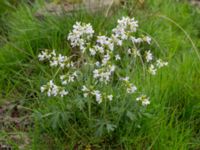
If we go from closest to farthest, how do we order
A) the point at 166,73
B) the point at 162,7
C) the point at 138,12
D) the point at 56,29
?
the point at 166,73, the point at 56,29, the point at 138,12, the point at 162,7

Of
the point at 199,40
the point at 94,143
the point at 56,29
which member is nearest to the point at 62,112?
the point at 94,143

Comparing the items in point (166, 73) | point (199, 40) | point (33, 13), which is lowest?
point (166, 73)

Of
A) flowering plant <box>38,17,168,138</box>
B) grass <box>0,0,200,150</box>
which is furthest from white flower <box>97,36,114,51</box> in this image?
grass <box>0,0,200,150</box>

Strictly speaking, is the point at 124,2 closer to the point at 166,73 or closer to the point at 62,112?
the point at 166,73

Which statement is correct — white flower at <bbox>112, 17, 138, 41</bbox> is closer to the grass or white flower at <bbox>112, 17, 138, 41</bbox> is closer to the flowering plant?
the flowering plant

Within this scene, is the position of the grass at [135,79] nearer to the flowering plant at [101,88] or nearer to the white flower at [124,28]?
the flowering plant at [101,88]

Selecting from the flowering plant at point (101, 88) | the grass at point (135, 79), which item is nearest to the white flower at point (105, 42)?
the flowering plant at point (101, 88)

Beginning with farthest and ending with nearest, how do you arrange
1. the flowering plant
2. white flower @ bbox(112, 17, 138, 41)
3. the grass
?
the grass → white flower @ bbox(112, 17, 138, 41) → the flowering plant

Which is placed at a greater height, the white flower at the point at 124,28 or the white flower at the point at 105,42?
the white flower at the point at 124,28
